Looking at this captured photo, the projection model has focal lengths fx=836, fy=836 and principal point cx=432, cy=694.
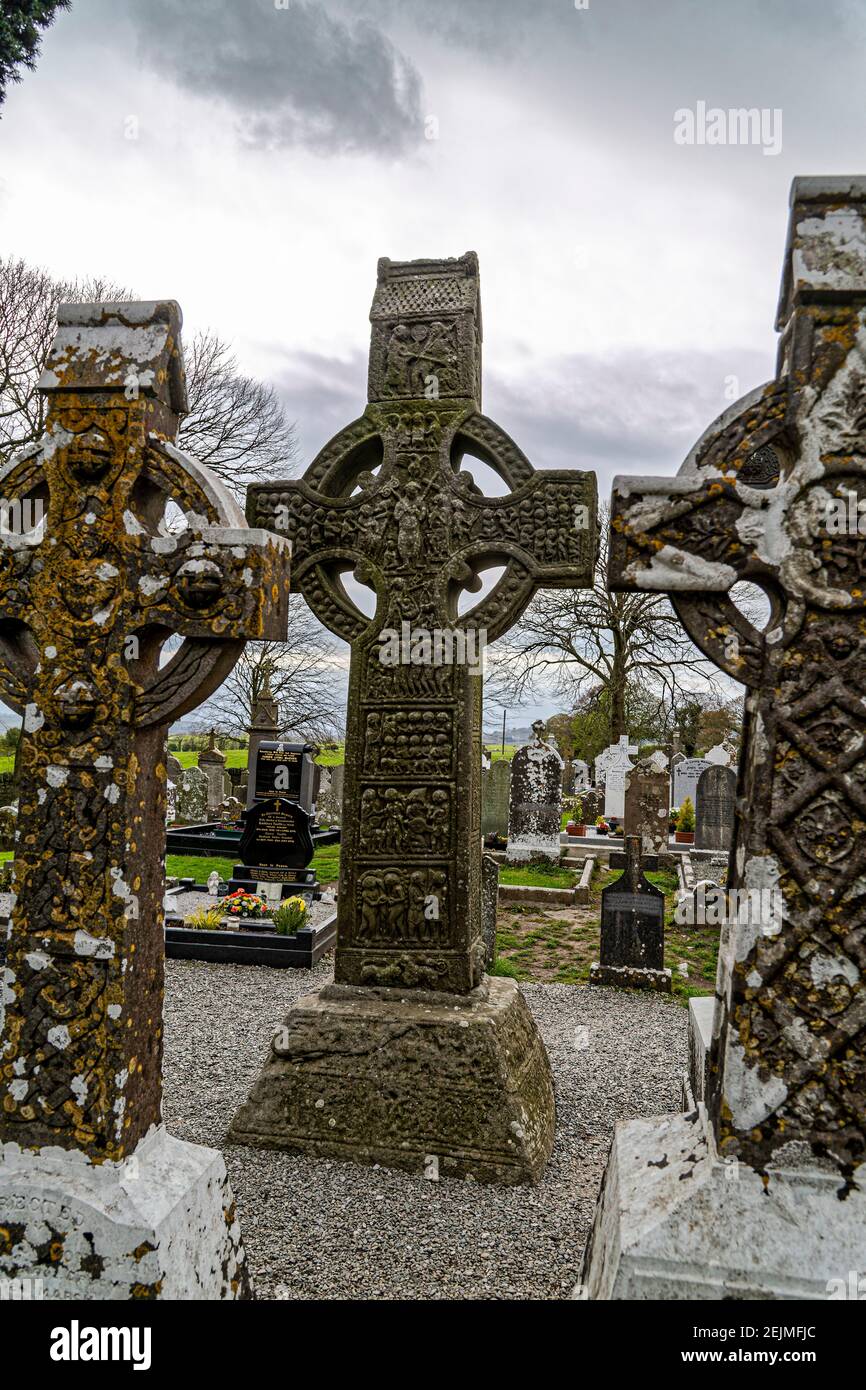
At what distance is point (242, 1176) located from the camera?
156 inches

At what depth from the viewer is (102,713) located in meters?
2.39

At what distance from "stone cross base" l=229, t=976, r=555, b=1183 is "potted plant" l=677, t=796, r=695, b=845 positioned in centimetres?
1468

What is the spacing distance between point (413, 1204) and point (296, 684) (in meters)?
20.6

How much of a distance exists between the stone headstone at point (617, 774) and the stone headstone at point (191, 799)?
30.1 ft

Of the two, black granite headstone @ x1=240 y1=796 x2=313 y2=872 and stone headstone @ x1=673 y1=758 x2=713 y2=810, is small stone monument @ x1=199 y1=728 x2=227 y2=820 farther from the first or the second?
stone headstone @ x1=673 y1=758 x2=713 y2=810

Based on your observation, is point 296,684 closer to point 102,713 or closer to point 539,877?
point 539,877

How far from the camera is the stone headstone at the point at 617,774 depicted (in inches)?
732

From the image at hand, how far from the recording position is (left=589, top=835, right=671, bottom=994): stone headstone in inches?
319

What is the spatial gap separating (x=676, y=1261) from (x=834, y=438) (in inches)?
77.9

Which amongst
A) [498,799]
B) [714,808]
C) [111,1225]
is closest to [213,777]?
[498,799]

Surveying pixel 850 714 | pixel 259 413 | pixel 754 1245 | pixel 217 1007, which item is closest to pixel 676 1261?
pixel 754 1245

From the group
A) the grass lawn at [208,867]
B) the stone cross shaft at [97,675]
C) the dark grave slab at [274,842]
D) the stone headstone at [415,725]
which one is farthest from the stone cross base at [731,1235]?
the grass lawn at [208,867]

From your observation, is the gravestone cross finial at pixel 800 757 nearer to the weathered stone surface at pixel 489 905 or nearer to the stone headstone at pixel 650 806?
the weathered stone surface at pixel 489 905

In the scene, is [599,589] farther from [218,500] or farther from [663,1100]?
[218,500]
